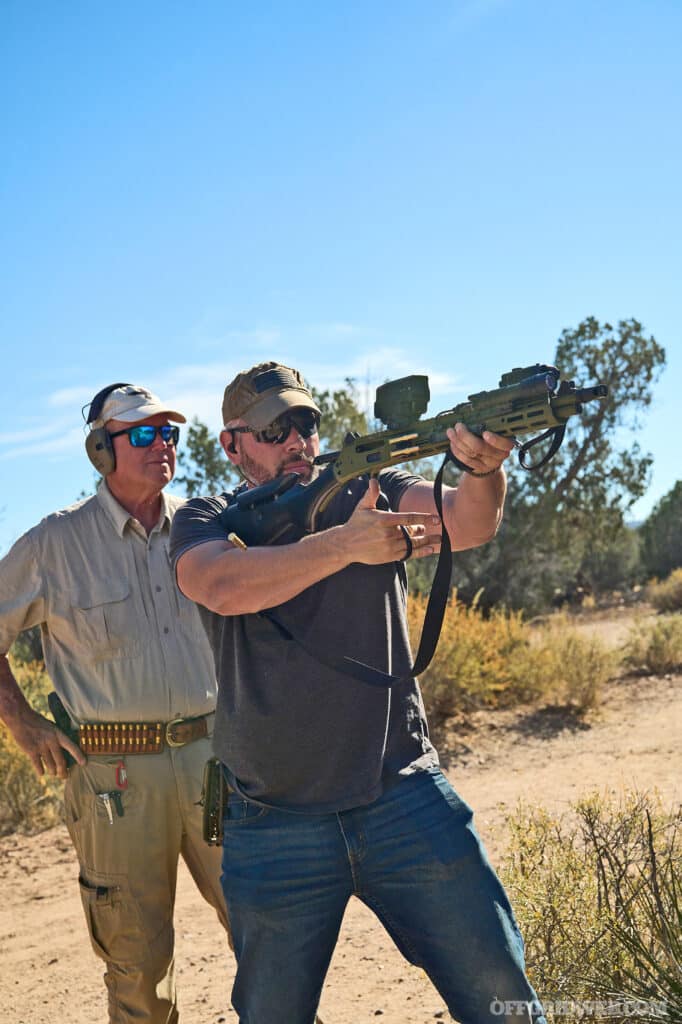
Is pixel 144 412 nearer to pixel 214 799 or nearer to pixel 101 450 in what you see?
pixel 101 450

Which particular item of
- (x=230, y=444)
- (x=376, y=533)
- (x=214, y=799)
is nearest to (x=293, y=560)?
(x=376, y=533)

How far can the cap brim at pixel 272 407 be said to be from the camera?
2.97 metres

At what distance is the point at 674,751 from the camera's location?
326 inches

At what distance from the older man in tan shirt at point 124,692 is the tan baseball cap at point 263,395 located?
111 centimetres

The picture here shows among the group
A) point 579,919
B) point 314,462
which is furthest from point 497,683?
point 314,462

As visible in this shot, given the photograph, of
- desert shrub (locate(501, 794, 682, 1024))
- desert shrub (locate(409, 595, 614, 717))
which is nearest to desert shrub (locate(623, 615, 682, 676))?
desert shrub (locate(409, 595, 614, 717))

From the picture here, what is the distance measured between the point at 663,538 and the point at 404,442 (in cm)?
2656

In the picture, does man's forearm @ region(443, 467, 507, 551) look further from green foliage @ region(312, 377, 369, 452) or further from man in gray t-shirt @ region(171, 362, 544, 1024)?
green foliage @ region(312, 377, 369, 452)

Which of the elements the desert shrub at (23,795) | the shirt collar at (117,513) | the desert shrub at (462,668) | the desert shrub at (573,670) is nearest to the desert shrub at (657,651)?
the desert shrub at (573,670)

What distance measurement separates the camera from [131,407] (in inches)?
163

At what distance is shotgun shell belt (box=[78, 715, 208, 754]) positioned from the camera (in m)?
3.83

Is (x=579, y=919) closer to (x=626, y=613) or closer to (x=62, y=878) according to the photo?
(x=62, y=878)

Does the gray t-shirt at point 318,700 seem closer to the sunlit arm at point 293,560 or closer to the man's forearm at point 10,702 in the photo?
the sunlit arm at point 293,560

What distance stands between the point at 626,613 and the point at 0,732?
14693 mm
